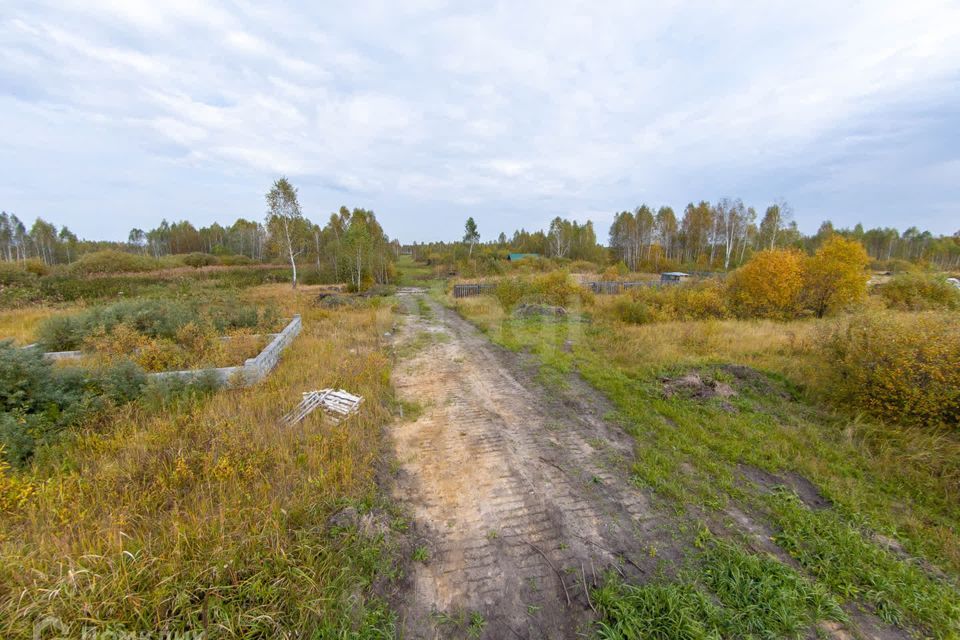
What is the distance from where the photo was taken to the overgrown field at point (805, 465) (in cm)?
244

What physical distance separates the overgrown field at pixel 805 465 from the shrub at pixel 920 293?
10284mm

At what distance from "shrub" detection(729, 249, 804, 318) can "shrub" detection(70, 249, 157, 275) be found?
49.2 meters

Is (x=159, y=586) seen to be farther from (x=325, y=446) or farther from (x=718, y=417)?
(x=718, y=417)

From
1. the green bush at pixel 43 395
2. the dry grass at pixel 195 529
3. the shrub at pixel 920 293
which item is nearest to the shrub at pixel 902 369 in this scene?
the dry grass at pixel 195 529

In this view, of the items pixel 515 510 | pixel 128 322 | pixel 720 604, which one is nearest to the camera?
pixel 720 604

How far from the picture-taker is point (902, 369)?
4777 millimetres

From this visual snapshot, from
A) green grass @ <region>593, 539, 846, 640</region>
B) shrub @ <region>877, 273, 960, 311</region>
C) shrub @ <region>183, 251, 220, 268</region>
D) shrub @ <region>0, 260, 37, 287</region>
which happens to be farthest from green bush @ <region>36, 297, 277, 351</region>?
shrub @ <region>183, 251, 220, 268</region>

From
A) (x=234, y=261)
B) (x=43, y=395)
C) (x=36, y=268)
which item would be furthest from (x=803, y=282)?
(x=36, y=268)

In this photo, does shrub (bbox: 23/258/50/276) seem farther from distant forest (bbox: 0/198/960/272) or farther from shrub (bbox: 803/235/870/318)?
shrub (bbox: 803/235/870/318)

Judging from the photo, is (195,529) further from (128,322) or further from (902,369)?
(902,369)

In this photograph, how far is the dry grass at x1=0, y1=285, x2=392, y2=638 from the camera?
6.95 feet

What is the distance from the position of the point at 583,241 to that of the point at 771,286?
3527 cm

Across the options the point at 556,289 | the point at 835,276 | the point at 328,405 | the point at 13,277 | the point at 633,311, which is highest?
the point at 835,276

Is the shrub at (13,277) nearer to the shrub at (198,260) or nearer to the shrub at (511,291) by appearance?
the shrub at (198,260)
